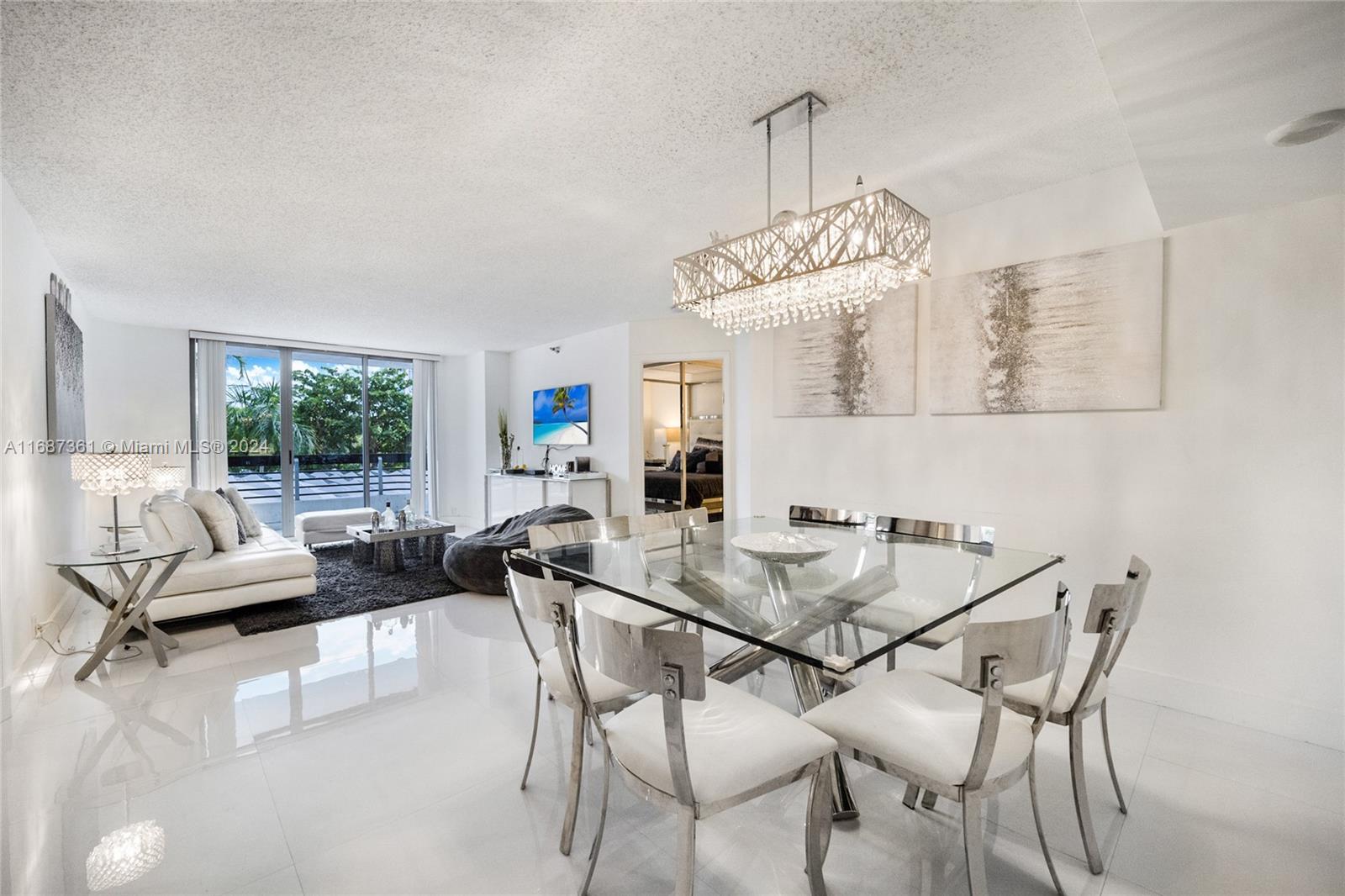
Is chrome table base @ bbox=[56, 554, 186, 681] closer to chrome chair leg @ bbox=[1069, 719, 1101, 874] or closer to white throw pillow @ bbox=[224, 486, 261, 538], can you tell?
white throw pillow @ bbox=[224, 486, 261, 538]

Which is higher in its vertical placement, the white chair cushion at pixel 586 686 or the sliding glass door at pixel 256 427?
the sliding glass door at pixel 256 427

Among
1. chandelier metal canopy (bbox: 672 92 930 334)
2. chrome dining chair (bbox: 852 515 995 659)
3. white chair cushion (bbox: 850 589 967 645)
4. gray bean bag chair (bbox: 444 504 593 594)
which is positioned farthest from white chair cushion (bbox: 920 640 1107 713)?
gray bean bag chair (bbox: 444 504 593 594)

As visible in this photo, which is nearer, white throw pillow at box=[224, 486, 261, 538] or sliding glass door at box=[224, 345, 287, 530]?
white throw pillow at box=[224, 486, 261, 538]

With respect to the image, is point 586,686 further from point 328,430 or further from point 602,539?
point 328,430

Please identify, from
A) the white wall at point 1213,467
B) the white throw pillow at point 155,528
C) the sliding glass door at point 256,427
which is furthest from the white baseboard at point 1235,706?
the sliding glass door at point 256,427

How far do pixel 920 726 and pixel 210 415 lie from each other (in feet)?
25.7

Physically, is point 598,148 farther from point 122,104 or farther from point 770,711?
point 770,711

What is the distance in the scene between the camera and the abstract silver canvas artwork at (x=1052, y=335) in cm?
264

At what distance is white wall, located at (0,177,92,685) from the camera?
105 inches

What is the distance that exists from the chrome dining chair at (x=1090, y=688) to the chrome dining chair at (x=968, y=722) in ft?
0.32

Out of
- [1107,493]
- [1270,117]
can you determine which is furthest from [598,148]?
[1107,493]

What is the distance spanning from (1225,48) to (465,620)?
4.28 meters

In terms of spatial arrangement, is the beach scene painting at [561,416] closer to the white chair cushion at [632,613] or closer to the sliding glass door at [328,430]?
the sliding glass door at [328,430]

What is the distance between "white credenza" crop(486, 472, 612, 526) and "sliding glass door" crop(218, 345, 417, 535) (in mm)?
1393
